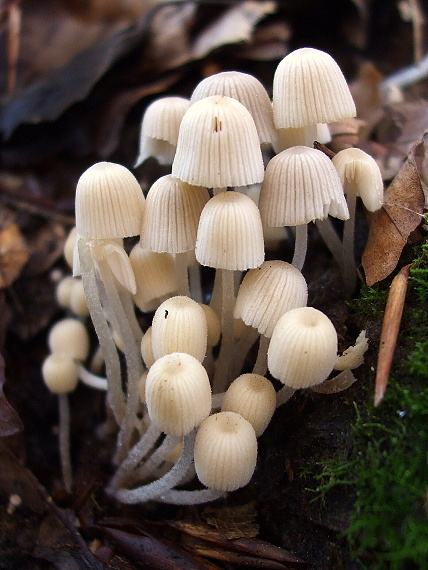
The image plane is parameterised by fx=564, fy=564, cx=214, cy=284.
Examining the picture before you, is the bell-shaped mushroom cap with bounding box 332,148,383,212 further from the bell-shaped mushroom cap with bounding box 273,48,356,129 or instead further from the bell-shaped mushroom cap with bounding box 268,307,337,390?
the bell-shaped mushroom cap with bounding box 268,307,337,390

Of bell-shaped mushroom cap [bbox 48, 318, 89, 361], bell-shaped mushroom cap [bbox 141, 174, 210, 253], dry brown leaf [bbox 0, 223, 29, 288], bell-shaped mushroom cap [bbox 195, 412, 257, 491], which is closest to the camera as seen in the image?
bell-shaped mushroom cap [bbox 195, 412, 257, 491]

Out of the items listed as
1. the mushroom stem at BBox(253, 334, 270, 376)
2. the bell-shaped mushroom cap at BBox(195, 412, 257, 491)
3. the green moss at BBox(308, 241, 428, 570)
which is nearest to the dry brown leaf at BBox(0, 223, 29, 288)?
the mushroom stem at BBox(253, 334, 270, 376)

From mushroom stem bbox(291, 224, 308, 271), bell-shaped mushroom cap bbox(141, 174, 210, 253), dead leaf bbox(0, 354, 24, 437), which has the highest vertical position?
bell-shaped mushroom cap bbox(141, 174, 210, 253)

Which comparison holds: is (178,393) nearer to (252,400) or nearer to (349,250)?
(252,400)

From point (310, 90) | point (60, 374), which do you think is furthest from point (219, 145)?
point (60, 374)

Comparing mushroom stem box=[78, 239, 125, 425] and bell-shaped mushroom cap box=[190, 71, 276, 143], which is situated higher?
bell-shaped mushroom cap box=[190, 71, 276, 143]

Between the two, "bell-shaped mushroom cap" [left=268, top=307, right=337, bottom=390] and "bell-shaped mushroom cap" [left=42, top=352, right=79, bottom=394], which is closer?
"bell-shaped mushroom cap" [left=268, top=307, right=337, bottom=390]

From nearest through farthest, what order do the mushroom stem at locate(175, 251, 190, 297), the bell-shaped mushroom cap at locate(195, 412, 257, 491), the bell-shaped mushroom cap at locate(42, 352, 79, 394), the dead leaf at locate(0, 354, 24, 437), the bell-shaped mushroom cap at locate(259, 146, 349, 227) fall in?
1. the bell-shaped mushroom cap at locate(195, 412, 257, 491)
2. the bell-shaped mushroom cap at locate(259, 146, 349, 227)
3. the mushroom stem at locate(175, 251, 190, 297)
4. the dead leaf at locate(0, 354, 24, 437)
5. the bell-shaped mushroom cap at locate(42, 352, 79, 394)
